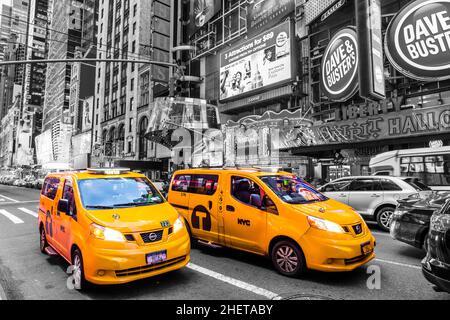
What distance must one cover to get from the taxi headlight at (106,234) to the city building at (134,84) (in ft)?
136

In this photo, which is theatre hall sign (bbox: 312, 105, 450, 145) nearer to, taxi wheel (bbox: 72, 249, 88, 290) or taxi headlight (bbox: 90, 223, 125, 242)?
taxi headlight (bbox: 90, 223, 125, 242)

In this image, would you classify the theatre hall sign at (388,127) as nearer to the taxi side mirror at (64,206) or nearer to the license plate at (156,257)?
the license plate at (156,257)

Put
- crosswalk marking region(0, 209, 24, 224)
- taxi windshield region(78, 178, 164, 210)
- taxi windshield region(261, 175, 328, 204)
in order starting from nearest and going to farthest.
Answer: taxi windshield region(78, 178, 164, 210) < taxi windshield region(261, 175, 328, 204) < crosswalk marking region(0, 209, 24, 224)

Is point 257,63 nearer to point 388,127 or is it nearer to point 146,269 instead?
point 388,127

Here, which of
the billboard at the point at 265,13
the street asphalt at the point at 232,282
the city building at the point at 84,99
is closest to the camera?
the street asphalt at the point at 232,282

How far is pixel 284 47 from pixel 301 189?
25832 mm

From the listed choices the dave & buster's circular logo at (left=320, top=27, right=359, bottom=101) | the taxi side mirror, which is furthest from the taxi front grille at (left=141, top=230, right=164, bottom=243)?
the dave & buster's circular logo at (left=320, top=27, right=359, bottom=101)

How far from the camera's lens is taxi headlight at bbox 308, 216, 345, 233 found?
15.7 ft

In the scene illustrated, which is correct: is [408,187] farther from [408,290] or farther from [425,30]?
[425,30]

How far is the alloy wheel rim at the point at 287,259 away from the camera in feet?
16.3

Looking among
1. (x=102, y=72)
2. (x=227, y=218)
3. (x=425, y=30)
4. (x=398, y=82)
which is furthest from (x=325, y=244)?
(x=102, y=72)

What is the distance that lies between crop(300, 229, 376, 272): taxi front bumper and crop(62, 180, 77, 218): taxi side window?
12.6ft

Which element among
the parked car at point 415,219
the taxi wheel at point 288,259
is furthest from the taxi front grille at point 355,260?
the parked car at point 415,219

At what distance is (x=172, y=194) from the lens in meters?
7.75
